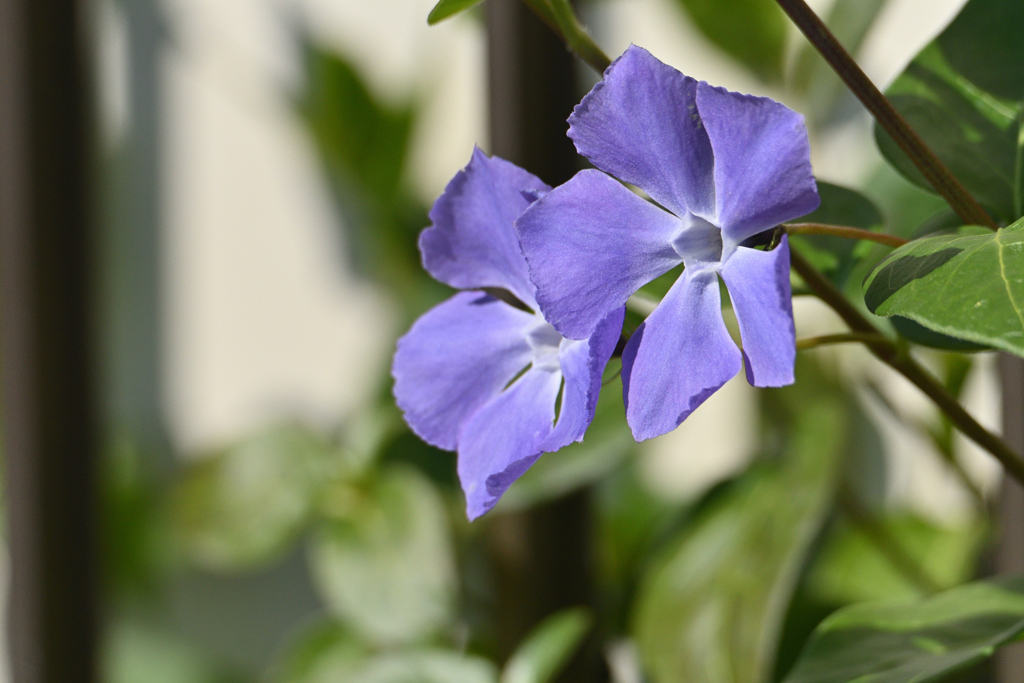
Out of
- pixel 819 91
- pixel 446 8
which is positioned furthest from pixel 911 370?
pixel 819 91

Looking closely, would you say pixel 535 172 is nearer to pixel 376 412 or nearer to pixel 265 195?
pixel 376 412

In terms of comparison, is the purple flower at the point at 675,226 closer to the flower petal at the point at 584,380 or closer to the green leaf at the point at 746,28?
the flower petal at the point at 584,380

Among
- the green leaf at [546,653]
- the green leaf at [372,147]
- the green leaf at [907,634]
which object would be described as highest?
the green leaf at [372,147]

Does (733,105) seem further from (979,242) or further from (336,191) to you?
(336,191)

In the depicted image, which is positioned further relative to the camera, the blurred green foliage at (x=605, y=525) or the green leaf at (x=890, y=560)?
the green leaf at (x=890, y=560)

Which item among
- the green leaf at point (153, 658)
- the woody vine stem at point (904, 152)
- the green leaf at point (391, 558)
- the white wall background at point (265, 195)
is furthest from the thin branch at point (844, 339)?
the green leaf at point (153, 658)

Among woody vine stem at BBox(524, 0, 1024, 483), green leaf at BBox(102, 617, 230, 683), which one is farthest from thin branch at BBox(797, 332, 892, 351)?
green leaf at BBox(102, 617, 230, 683)

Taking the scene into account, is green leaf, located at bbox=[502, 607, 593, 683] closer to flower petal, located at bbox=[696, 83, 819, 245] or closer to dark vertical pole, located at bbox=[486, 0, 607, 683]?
dark vertical pole, located at bbox=[486, 0, 607, 683]
